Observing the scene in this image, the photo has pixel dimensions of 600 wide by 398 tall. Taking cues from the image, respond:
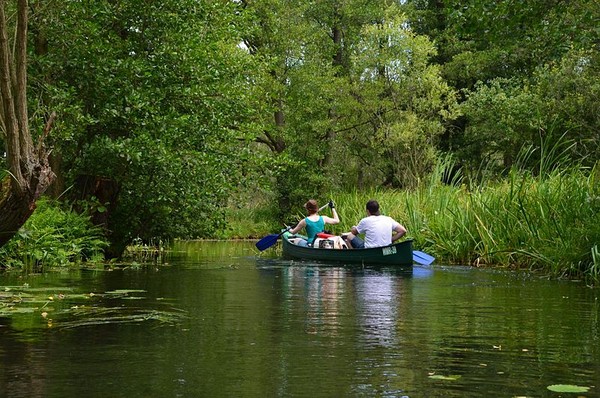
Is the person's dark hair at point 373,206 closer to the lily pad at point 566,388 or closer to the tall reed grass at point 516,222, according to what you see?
the tall reed grass at point 516,222

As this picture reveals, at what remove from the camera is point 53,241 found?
1594 centimetres

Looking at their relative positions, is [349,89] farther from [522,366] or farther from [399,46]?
[522,366]

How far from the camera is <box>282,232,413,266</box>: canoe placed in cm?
1722

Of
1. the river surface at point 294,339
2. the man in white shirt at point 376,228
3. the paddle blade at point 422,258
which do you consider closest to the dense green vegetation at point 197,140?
the paddle blade at point 422,258

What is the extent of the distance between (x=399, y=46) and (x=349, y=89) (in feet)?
12.8

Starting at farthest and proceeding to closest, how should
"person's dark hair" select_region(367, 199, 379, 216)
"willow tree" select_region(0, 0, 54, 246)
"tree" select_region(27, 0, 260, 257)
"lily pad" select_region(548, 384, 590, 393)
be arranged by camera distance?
1. "person's dark hair" select_region(367, 199, 379, 216)
2. "tree" select_region(27, 0, 260, 257)
3. "willow tree" select_region(0, 0, 54, 246)
4. "lily pad" select_region(548, 384, 590, 393)

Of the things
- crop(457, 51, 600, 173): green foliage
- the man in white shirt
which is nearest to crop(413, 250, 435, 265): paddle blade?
the man in white shirt

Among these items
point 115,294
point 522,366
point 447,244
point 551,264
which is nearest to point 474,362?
point 522,366

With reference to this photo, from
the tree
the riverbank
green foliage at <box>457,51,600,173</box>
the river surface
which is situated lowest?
the river surface

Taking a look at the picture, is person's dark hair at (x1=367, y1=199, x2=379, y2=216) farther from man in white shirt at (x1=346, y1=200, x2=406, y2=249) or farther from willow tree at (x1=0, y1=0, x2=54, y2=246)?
willow tree at (x1=0, y1=0, x2=54, y2=246)

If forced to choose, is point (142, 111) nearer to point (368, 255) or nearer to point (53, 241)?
point (53, 241)

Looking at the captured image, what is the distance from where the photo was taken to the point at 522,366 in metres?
6.02

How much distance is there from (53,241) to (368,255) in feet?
19.4

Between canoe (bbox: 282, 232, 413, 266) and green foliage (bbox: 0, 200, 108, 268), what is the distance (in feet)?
14.4
